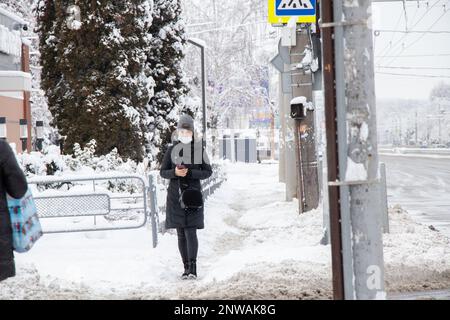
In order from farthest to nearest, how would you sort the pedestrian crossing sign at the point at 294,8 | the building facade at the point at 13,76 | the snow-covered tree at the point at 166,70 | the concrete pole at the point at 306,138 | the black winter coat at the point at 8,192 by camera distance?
the snow-covered tree at the point at 166,70 → the building facade at the point at 13,76 → the concrete pole at the point at 306,138 → the pedestrian crossing sign at the point at 294,8 → the black winter coat at the point at 8,192

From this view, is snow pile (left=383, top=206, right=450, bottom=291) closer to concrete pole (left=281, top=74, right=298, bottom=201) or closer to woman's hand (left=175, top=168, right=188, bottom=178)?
woman's hand (left=175, top=168, right=188, bottom=178)

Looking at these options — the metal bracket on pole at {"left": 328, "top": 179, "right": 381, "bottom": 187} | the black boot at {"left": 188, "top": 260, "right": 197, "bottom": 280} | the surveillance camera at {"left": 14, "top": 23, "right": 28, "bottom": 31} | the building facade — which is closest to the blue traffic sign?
the black boot at {"left": 188, "top": 260, "right": 197, "bottom": 280}

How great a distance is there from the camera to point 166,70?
71.2ft

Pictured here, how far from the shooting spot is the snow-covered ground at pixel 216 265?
672 centimetres

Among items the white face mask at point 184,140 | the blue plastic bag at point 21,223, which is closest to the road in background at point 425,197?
the white face mask at point 184,140

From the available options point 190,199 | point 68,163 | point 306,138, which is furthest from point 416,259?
point 68,163

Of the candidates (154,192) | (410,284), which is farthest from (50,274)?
(410,284)

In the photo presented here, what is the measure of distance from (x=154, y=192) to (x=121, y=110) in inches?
263

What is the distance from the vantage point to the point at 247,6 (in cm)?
4069

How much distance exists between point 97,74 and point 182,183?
863 cm

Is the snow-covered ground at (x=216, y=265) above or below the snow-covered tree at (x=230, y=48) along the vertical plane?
below

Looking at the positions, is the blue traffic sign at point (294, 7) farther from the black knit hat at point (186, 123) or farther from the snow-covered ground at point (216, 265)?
the black knit hat at point (186, 123)

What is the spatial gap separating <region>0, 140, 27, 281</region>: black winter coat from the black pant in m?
2.92
